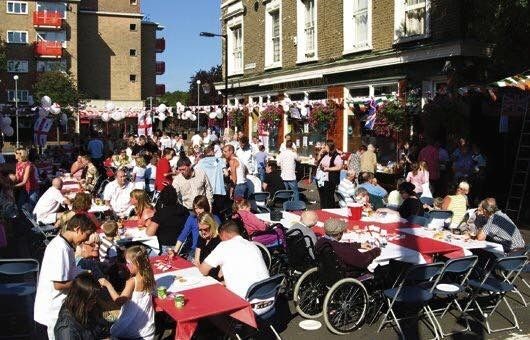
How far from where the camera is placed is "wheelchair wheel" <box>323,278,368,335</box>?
21.9 feet

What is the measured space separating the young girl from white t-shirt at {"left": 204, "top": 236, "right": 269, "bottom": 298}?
89 centimetres

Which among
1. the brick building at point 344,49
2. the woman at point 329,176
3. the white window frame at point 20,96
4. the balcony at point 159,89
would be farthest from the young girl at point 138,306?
the balcony at point 159,89

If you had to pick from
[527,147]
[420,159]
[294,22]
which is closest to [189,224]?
[420,159]

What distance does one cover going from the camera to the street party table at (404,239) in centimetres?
731

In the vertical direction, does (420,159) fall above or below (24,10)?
below

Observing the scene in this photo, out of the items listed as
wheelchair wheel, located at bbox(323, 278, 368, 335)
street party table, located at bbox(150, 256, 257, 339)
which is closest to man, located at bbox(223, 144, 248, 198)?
wheelchair wheel, located at bbox(323, 278, 368, 335)

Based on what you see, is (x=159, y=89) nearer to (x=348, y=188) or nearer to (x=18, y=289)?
(x=348, y=188)

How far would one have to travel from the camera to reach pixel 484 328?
6887 mm

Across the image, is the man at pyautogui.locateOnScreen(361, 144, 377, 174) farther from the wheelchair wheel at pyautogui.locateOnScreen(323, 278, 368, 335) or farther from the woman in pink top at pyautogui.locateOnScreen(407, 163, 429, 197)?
the wheelchair wheel at pyautogui.locateOnScreen(323, 278, 368, 335)

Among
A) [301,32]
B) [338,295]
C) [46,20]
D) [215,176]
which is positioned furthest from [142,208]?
[46,20]

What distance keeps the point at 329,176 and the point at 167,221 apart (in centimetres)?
654

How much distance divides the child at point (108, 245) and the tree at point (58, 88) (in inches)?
1812

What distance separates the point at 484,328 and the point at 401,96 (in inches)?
411

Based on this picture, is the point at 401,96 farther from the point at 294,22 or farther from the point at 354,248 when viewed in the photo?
the point at 354,248
